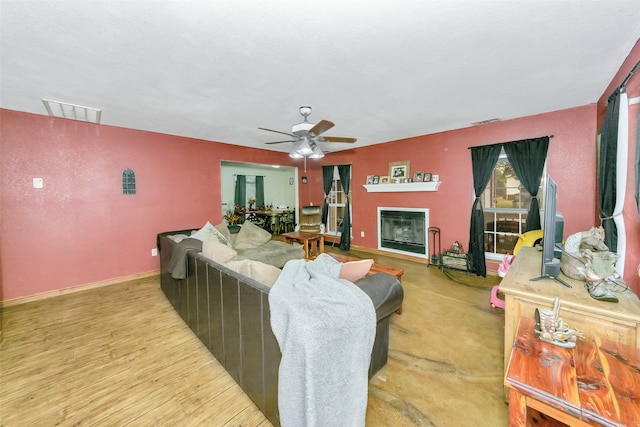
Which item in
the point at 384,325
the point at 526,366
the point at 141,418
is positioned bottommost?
the point at 141,418

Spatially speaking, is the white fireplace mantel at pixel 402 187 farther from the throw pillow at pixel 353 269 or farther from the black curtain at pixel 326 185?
the throw pillow at pixel 353 269

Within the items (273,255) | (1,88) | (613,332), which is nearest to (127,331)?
(273,255)

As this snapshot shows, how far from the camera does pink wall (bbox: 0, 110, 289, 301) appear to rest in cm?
298

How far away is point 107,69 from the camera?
2031mm

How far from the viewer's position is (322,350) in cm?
109

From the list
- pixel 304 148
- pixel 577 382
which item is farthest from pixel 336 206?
pixel 577 382

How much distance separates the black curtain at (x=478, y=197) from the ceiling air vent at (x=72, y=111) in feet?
17.2

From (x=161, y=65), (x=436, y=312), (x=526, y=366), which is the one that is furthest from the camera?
(x=436, y=312)

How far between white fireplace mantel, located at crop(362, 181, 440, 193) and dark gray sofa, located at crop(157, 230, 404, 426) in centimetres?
321

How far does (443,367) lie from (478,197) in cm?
290

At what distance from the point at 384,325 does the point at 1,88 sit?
4.08 metres

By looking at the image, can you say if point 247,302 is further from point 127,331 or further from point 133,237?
point 133,237

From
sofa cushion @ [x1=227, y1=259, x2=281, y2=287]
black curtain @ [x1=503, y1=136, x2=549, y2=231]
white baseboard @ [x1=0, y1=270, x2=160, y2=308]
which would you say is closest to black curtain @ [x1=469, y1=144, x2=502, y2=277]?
black curtain @ [x1=503, y1=136, x2=549, y2=231]

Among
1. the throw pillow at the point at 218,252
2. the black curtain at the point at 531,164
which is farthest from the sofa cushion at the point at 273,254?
the black curtain at the point at 531,164
